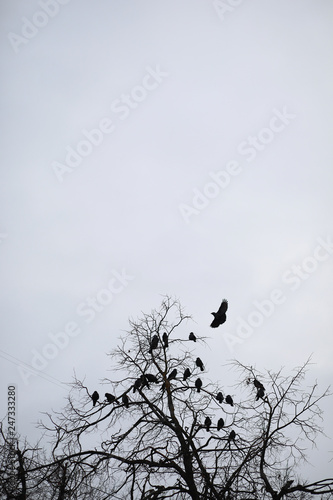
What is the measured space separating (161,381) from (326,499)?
361cm

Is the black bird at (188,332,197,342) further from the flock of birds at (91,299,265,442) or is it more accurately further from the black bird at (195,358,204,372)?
the black bird at (195,358,204,372)

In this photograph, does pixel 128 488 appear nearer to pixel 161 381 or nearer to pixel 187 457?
pixel 187 457

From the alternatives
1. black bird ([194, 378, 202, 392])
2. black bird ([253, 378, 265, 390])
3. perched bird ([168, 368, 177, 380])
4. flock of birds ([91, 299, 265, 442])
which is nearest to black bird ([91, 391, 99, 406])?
flock of birds ([91, 299, 265, 442])

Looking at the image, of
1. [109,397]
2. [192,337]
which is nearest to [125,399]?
[109,397]

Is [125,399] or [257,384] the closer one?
[257,384]

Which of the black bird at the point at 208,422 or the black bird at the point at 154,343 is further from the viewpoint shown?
the black bird at the point at 154,343

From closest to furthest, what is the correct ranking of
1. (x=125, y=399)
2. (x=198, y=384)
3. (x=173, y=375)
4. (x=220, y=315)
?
(x=125, y=399)
(x=198, y=384)
(x=173, y=375)
(x=220, y=315)

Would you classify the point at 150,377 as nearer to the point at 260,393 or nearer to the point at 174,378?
the point at 174,378

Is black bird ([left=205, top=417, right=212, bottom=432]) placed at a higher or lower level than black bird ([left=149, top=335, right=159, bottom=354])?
lower

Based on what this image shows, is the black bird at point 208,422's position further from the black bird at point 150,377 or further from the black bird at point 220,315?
the black bird at point 220,315

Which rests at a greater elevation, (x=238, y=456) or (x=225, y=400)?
(x=225, y=400)

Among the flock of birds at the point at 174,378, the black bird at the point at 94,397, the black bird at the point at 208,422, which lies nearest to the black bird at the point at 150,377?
the flock of birds at the point at 174,378

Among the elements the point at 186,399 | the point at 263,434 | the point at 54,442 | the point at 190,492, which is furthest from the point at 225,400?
the point at 54,442

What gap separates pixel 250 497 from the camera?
6996 millimetres
